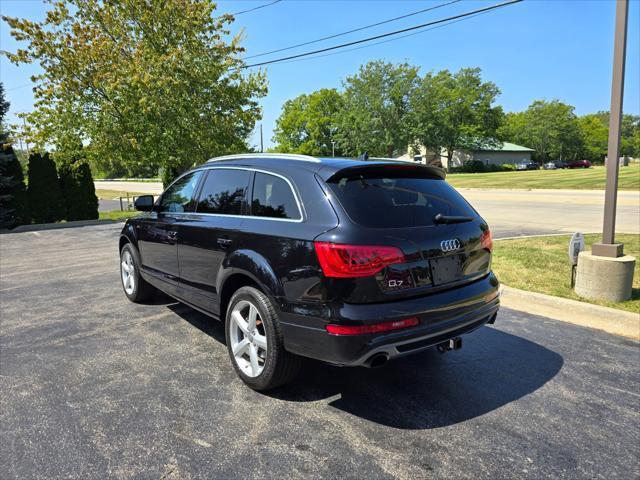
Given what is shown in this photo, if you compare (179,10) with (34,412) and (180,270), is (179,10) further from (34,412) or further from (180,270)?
(34,412)

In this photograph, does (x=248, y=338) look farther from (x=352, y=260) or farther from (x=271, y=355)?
(x=352, y=260)

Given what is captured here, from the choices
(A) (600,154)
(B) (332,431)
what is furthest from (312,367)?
(A) (600,154)

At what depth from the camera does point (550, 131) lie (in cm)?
9131

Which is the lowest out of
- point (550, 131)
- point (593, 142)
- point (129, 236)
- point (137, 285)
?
point (137, 285)

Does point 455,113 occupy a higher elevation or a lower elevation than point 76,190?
higher

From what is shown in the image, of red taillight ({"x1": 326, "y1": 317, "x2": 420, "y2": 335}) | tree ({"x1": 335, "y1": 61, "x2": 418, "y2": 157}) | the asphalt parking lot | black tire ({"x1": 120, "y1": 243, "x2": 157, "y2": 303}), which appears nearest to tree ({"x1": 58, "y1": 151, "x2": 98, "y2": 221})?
black tire ({"x1": 120, "y1": 243, "x2": 157, "y2": 303})

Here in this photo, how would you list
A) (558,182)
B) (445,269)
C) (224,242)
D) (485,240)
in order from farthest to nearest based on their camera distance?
1. (558,182)
2. (224,242)
3. (485,240)
4. (445,269)

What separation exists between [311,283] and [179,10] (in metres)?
15.6

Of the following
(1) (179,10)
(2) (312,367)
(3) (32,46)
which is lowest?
(2) (312,367)

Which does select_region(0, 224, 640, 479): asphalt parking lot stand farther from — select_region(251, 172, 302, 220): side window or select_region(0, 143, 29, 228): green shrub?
select_region(0, 143, 29, 228): green shrub

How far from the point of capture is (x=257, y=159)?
3844 mm

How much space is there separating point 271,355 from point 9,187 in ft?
54.4

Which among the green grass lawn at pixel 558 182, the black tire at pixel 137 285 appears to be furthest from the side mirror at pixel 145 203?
the green grass lawn at pixel 558 182

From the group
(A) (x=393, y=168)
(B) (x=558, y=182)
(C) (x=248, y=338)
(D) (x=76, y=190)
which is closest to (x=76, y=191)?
(D) (x=76, y=190)
